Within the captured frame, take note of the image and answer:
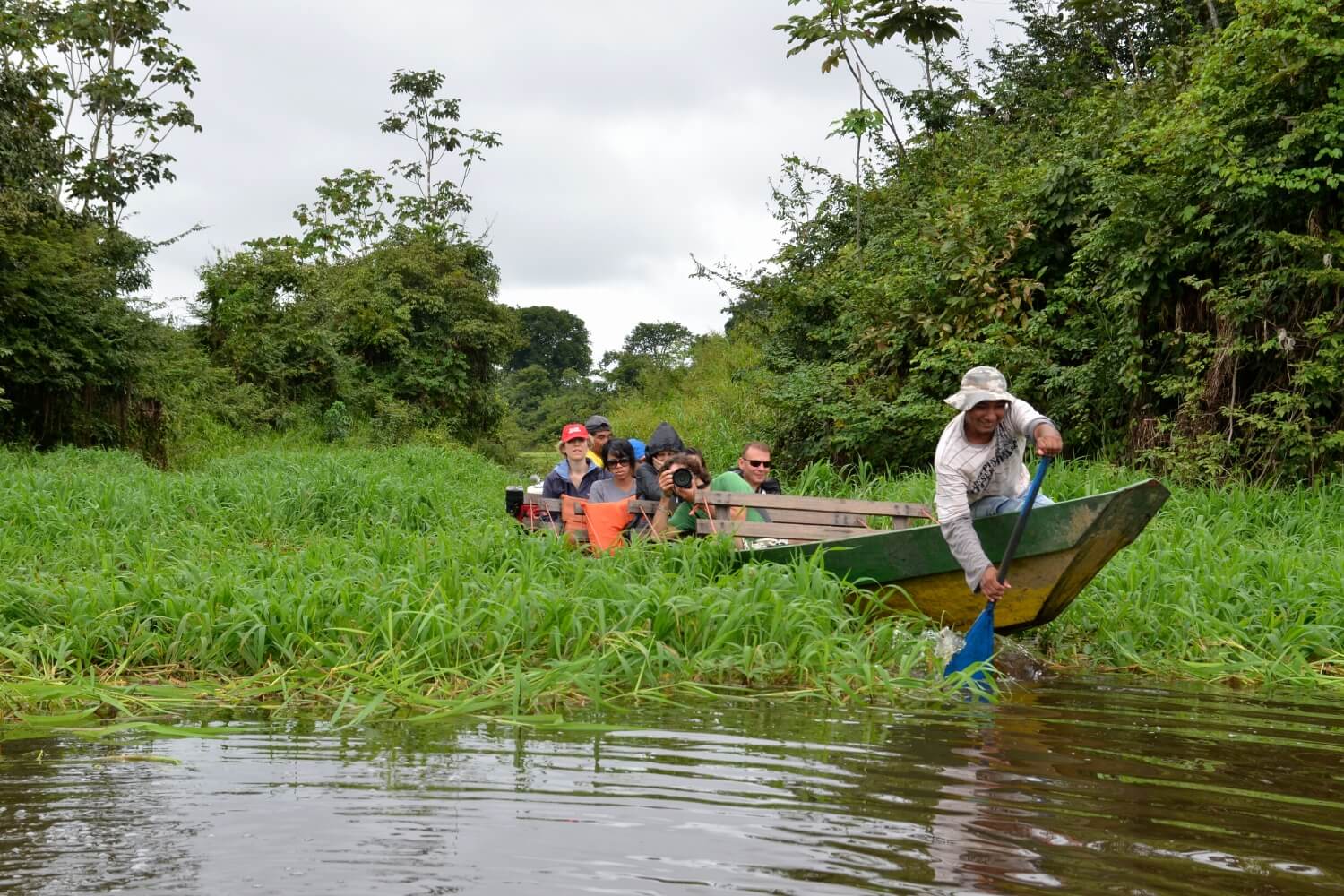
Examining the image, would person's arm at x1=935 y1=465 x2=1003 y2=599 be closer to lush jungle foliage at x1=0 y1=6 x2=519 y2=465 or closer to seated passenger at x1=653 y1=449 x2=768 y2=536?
seated passenger at x1=653 y1=449 x2=768 y2=536

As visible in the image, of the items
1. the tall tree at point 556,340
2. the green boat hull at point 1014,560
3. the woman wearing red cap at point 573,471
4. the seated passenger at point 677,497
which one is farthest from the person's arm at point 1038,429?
the tall tree at point 556,340

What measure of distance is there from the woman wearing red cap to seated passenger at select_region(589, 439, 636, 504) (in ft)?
1.39

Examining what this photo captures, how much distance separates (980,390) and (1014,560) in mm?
885

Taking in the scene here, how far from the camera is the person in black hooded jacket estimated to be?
835cm

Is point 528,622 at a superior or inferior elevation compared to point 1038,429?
inferior

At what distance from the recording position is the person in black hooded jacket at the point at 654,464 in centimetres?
835

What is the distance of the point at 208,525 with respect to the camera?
384 inches

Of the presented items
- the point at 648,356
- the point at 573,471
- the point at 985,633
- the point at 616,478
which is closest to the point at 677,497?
Answer: the point at 616,478

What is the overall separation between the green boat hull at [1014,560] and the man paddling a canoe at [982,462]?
0.65ft

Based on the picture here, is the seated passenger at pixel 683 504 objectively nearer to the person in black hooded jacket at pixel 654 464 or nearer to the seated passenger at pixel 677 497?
the seated passenger at pixel 677 497

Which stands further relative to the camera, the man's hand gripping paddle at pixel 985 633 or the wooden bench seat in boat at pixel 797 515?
the wooden bench seat in boat at pixel 797 515

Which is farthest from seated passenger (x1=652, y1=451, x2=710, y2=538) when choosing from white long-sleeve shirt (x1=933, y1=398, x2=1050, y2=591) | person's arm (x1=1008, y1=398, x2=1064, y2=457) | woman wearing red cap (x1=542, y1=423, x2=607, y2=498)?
person's arm (x1=1008, y1=398, x2=1064, y2=457)

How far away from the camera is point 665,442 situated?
8539 millimetres

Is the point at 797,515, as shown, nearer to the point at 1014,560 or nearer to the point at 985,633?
the point at 1014,560
